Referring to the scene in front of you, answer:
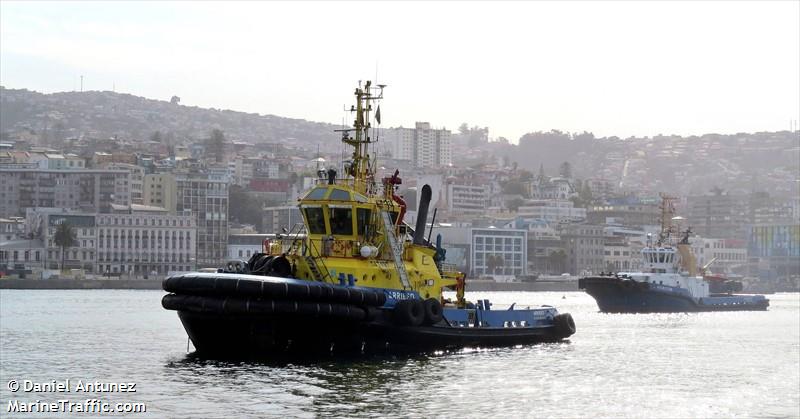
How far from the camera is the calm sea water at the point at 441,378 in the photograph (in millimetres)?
27750

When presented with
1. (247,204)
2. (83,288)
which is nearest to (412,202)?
(247,204)

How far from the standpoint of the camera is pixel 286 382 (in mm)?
30062

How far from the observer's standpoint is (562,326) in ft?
143

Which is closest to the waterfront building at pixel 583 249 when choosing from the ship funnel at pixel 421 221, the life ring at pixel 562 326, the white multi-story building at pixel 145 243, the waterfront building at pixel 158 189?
the waterfront building at pixel 158 189

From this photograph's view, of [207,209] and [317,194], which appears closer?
[317,194]

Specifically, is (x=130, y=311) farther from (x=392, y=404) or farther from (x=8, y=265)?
(x=8, y=265)

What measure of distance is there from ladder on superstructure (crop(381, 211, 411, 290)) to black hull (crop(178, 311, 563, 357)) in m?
1.39

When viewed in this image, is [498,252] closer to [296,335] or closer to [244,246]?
[244,246]

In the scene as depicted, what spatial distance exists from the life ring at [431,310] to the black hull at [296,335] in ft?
0.73

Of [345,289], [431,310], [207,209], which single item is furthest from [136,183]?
[345,289]

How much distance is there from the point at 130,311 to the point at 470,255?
95662 millimetres

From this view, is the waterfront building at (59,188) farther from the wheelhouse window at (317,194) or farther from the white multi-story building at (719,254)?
the wheelhouse window at (317,194)

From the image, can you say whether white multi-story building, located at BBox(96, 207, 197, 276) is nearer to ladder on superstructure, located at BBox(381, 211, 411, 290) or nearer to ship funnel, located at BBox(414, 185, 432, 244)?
ship funnel, located at BBox(414, 185, 432, 244)

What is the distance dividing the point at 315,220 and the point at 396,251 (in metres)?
2.24
